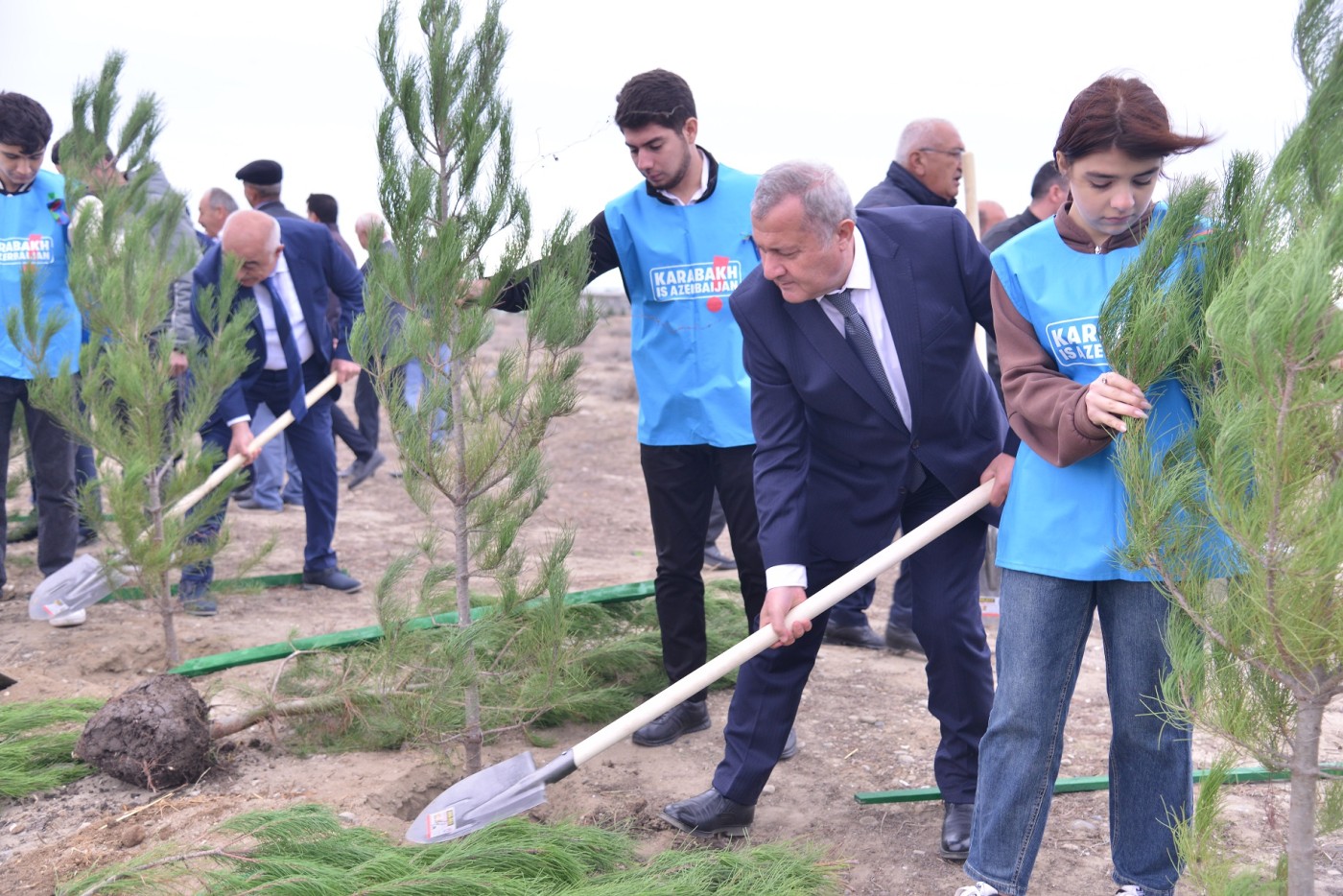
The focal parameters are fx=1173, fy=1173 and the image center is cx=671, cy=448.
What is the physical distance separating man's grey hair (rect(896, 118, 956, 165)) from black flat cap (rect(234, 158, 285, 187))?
3964mm

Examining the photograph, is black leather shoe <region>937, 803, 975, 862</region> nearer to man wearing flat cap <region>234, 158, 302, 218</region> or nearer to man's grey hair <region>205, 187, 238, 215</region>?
man wearing flat cap <region>234, 158, 302, 218</region>

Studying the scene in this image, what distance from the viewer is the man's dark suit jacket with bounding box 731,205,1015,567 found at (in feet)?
10.2

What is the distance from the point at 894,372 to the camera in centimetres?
315

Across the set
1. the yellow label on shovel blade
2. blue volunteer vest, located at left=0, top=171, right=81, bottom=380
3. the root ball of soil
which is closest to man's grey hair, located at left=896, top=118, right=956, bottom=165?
the yellow label on shovel blade

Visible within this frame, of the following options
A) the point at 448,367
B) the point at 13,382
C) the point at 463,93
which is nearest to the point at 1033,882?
the point at 448,367

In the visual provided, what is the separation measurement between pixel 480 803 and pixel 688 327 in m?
1.68

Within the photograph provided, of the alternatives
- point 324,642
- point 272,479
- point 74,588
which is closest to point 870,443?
point 324,642

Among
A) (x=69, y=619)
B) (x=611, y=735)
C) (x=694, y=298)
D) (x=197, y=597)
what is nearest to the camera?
(x=611, y=735)

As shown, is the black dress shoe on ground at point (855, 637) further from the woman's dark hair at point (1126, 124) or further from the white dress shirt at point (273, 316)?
the woman's dark hair at point (1126, 124)

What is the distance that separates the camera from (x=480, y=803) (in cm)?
318

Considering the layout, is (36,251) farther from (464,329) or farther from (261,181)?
(464,329)

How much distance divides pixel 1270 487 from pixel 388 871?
2.05 m

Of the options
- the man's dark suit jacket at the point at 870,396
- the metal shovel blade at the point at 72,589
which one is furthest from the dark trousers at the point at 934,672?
the metal shovel blade at the point at 72,589

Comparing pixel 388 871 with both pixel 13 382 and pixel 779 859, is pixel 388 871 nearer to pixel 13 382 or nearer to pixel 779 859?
pixel 779 859
